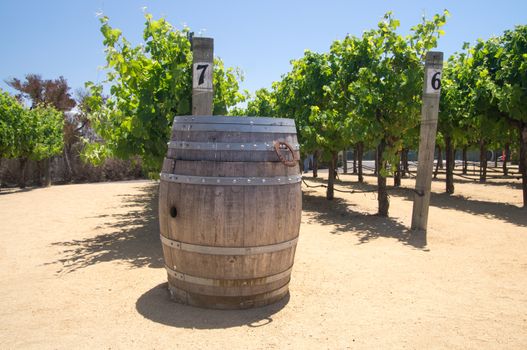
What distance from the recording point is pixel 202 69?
17.4 feet

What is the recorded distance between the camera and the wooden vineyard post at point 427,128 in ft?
24.0

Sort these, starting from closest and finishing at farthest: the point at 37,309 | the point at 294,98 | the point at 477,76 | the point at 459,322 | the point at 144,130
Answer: the point at 459,322
the point at 37,309
the point at 144,130
the point at 477,76
the point at 294,98

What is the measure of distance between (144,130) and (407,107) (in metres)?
5.44

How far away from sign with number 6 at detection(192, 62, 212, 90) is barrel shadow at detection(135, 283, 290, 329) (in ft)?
8.98

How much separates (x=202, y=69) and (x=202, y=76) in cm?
9

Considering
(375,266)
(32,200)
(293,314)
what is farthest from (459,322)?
(32,200)

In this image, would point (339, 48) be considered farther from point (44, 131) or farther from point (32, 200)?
point (44, 131)

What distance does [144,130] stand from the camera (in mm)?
6199

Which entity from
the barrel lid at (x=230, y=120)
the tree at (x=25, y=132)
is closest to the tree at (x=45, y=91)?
the tree at (x=25, y=132)

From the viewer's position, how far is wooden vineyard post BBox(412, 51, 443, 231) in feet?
24.0

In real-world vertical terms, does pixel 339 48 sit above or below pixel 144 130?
above

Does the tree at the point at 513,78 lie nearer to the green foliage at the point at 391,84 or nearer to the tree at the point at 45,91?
the green foliage at the point at 391,84

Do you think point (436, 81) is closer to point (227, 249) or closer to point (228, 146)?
point (228, 146)

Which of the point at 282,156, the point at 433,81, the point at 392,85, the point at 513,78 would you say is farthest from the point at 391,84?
the point at 282,156
